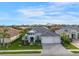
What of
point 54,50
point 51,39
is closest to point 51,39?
point 51,39

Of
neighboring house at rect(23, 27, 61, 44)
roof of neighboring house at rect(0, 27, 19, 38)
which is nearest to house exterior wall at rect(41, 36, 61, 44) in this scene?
neighboring house at rect(23, 27, 61, 44)

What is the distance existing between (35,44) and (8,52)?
0.26 m

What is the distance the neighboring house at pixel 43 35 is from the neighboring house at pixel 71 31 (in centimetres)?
6

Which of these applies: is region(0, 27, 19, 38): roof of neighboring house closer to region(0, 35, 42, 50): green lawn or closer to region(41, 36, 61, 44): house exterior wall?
region(0, 35, 42, 50): green lawn

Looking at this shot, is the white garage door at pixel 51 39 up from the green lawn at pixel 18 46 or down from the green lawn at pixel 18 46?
up

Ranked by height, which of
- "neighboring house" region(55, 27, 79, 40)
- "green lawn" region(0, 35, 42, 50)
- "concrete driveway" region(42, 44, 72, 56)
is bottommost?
"concrete driveway" region(42, 44, 72, 56)

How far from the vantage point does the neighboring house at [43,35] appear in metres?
2.92

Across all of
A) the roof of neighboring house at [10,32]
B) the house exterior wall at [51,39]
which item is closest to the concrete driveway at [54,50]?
the house exterior wall at [51,39]

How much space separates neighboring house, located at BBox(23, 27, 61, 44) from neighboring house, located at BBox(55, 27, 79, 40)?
6 centimetres

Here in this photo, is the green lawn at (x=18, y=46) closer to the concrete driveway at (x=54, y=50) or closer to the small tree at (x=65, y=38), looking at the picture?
the concrete driveway at (x=54, y=50)

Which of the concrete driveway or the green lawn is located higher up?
the green lawn

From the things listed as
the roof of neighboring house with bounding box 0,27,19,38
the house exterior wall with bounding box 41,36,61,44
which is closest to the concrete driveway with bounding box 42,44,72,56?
the house exterior wall with bounding box 41,36,61,44

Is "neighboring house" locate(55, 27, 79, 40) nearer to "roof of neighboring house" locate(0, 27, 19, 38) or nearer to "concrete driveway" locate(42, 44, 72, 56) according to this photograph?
"concrete driveway" locate(42, 44, 72, 56)

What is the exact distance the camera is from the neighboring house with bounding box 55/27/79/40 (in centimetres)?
290
